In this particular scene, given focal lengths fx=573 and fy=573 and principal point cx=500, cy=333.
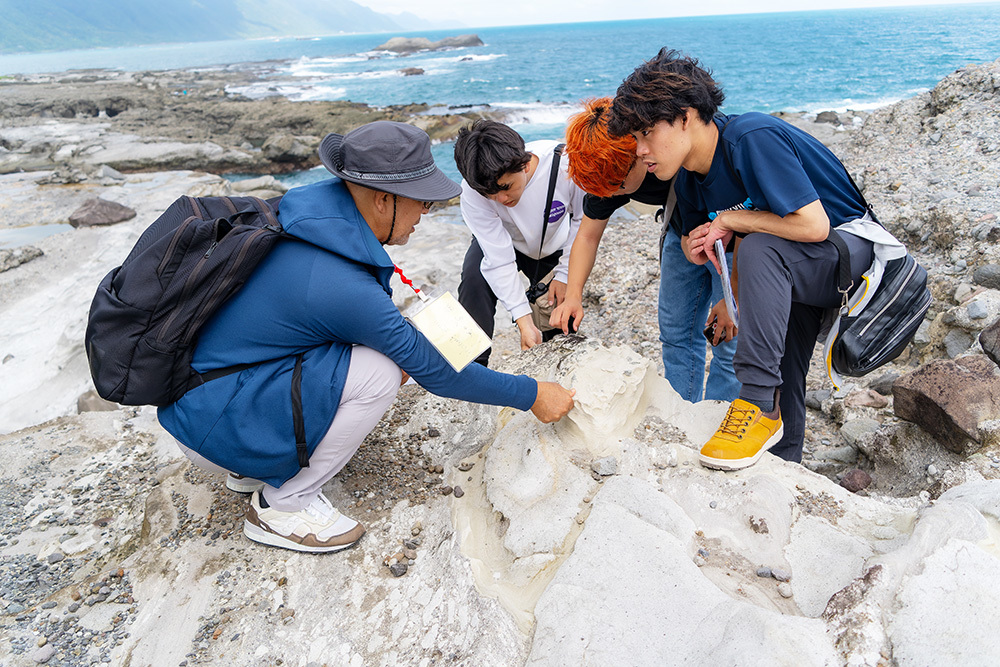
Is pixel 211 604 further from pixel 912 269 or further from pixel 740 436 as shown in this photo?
pixel 912 269

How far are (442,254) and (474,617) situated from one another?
5596 mm

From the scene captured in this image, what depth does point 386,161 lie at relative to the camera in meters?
1.89

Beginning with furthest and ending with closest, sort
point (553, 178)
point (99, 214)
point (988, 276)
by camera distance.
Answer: point (99, 214), point (988, 276), point (553, 178)

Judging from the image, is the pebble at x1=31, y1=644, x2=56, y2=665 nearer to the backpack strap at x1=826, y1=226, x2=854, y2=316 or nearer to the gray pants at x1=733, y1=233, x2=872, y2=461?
the gray pants at x1=733, y1=233, x2=872, y2=461

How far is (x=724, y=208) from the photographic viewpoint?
88.1 inches

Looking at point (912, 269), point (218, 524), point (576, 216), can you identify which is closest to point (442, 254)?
point (576, 216)

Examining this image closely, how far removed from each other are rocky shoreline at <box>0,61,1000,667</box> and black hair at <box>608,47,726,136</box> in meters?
1.04

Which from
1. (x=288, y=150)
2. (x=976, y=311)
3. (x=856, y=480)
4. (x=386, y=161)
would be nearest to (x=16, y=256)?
(x=386, y=161)

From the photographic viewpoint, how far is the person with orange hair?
2.35m

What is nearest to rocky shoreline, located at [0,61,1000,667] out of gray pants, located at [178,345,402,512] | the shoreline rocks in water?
gray pants, located at [178,345,402,512]

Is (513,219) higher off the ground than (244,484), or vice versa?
(513,219)

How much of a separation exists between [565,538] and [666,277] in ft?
4.88

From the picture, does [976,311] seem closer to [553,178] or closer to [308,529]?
[553,178]

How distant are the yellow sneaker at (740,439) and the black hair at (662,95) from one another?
41.5 inches
